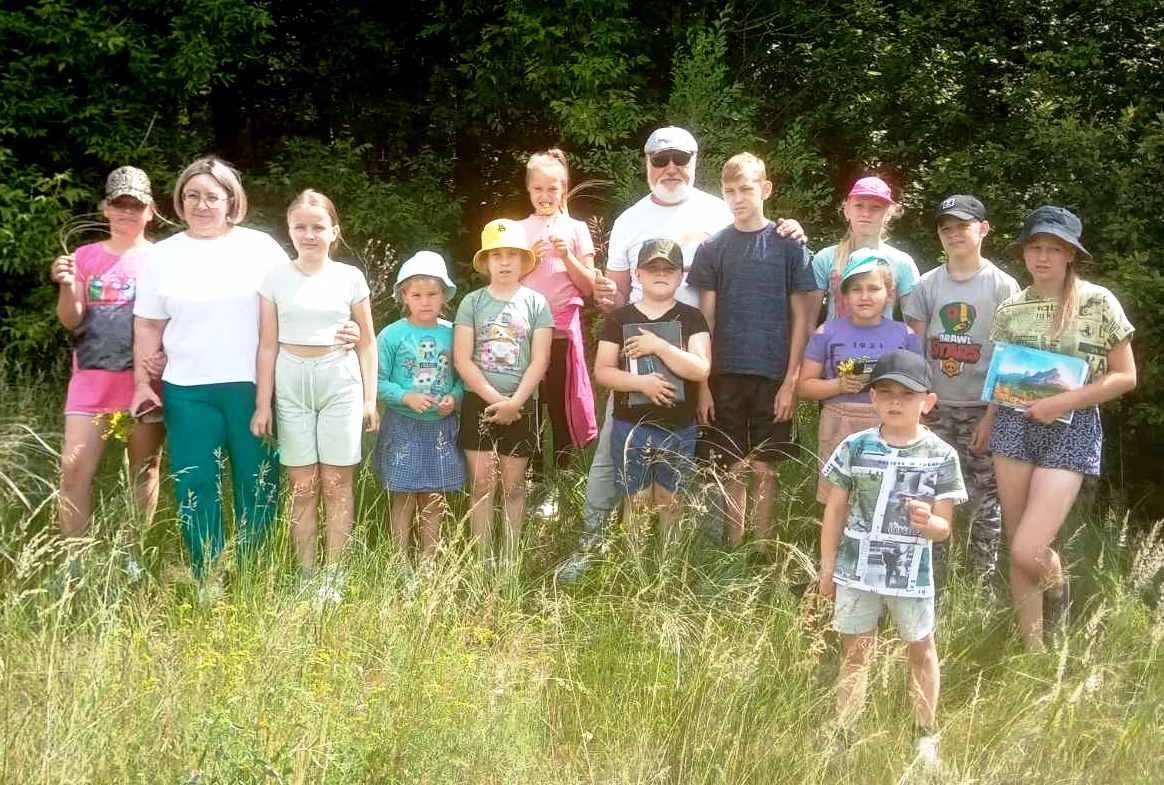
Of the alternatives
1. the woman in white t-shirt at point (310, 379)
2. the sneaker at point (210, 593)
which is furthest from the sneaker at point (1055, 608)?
the sneaker at point (210, 593)

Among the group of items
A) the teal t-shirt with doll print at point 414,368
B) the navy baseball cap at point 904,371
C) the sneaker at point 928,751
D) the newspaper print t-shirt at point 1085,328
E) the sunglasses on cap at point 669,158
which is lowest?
the sneaker at point 928,751

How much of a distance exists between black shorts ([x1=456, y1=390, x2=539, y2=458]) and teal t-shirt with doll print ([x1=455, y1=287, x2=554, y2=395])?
0.13 meters

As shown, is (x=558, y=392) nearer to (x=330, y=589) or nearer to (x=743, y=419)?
(x=743, y=419)

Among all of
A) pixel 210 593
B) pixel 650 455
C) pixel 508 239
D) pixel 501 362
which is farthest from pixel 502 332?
pixel 210 593

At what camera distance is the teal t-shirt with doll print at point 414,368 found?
16.2 feet

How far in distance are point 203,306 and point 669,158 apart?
2.07 m

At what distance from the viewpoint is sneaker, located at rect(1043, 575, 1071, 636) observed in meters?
4.64

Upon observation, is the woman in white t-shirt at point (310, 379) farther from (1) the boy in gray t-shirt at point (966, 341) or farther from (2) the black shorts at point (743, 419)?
(1) the boy in gray t-shirt at point (966, 341)

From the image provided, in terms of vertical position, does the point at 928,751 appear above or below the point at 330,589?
below

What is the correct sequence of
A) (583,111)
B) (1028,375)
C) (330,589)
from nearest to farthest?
(330,589) < (1028,375) < (583,111)

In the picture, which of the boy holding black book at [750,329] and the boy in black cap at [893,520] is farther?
the boy holding black book at [750,329]

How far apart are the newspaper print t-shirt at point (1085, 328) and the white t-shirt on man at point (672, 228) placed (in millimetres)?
1371

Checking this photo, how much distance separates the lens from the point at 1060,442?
446cm

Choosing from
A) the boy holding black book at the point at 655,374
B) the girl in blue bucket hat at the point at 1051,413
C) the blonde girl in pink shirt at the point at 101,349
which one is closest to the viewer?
the girl in blue bucket hat at the point at 1051,413
